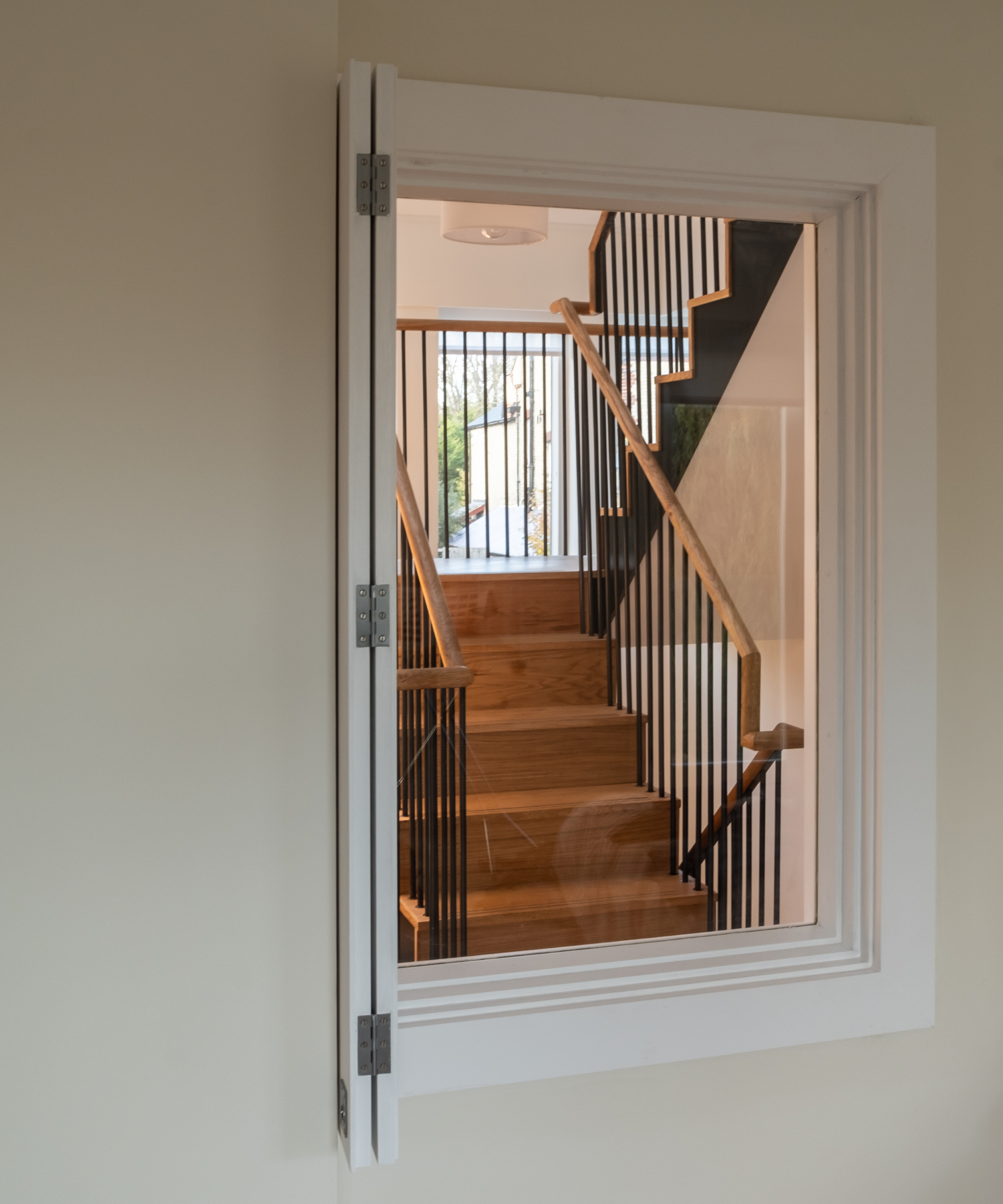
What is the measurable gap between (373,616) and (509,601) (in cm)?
30

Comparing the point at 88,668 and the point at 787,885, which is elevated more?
the point at 88,668

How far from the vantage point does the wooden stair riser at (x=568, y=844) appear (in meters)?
1.74

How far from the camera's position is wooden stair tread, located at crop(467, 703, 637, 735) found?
1712mm

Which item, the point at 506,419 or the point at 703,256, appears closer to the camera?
the point at 506,419

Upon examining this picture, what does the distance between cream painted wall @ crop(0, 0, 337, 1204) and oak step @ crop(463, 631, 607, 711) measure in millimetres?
281

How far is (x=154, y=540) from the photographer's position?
4.90ft

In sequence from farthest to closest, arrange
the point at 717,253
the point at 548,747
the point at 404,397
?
the point at 717,253 → the point at 548,747 → the point at 404,397

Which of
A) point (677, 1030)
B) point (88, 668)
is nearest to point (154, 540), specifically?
point (88, 668)

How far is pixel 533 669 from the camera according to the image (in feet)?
5.64

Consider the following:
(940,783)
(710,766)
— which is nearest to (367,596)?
(710,766)

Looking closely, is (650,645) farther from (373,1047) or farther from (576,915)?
(373,1047)

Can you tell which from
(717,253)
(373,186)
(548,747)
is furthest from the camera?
(717,253)

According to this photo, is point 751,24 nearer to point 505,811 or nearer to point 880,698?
point 880,698

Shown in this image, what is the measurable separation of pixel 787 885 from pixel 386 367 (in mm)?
1213
